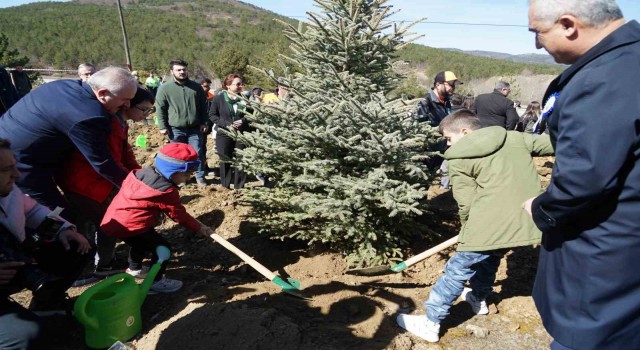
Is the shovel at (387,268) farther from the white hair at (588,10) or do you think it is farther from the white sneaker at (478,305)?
the white hair at (588,10)

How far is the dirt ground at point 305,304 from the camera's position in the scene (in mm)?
2371

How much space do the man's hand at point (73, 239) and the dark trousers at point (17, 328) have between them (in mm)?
480

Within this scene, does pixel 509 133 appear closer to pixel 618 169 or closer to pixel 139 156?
pixel 618 169

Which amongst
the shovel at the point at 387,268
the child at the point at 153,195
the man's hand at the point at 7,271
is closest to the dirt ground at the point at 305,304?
the shovel at the point at 387,268

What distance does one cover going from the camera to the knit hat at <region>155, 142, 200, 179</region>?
2.65 metres

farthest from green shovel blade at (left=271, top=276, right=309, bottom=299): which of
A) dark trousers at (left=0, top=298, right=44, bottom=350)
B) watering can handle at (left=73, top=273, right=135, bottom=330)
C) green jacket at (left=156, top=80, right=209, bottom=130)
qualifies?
green jacket at (left=156, top=80, right=209, bottom=130)

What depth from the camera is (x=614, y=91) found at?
1202 millimetres

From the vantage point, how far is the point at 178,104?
18.0 ft

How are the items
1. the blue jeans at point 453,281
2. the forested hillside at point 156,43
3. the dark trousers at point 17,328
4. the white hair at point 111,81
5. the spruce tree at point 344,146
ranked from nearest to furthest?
the dark trousers at point 17,328, the blue jeans at point 453,281, the white hair at point 111,81, the spruce tree at point 344,146, the forested hillside at point 156,43

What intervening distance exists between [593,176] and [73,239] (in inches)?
112

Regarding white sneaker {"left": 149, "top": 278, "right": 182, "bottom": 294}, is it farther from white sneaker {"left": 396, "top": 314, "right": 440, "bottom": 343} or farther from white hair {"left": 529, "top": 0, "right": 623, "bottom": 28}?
white hair {"left": 529, "top": 0, "right": 623, "bottom": 28}

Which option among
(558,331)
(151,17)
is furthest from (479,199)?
(151,17)

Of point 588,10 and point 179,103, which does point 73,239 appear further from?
point 179,103

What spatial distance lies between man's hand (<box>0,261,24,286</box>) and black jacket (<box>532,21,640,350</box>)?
2.47 meters
